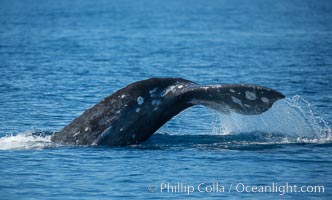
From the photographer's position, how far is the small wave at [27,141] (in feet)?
49.1

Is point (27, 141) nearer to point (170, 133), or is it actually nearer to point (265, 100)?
point (170, 133)

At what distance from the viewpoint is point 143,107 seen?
13.7 m

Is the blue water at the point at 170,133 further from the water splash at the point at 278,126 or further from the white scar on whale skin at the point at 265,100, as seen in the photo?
the white scar on whale skin at the point at 265,100

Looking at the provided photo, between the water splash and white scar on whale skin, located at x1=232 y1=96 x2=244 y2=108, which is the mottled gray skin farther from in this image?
the water splash

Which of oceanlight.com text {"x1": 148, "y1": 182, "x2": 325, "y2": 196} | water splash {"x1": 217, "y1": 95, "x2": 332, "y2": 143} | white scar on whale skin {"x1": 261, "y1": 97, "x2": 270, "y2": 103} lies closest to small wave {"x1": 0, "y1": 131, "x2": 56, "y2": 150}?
oceanlight.com text {"x1": 148, "y1": 182, "x2": 325, "y2": 196}

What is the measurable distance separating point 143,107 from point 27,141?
2.92 metres

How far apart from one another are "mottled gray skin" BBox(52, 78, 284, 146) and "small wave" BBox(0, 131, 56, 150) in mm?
1089

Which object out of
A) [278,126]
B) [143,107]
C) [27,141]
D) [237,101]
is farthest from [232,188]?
[27,141]

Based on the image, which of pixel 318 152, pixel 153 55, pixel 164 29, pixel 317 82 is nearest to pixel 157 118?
pixel 318 152

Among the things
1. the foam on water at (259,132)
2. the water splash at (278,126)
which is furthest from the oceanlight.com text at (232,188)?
the water splash at (278,126)

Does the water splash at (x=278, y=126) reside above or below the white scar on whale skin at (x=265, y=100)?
below

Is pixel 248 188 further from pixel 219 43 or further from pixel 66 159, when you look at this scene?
pixel 219 43

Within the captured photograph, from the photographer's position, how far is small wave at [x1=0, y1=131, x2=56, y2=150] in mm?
14979

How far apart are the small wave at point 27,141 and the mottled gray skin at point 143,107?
1.09 metres
